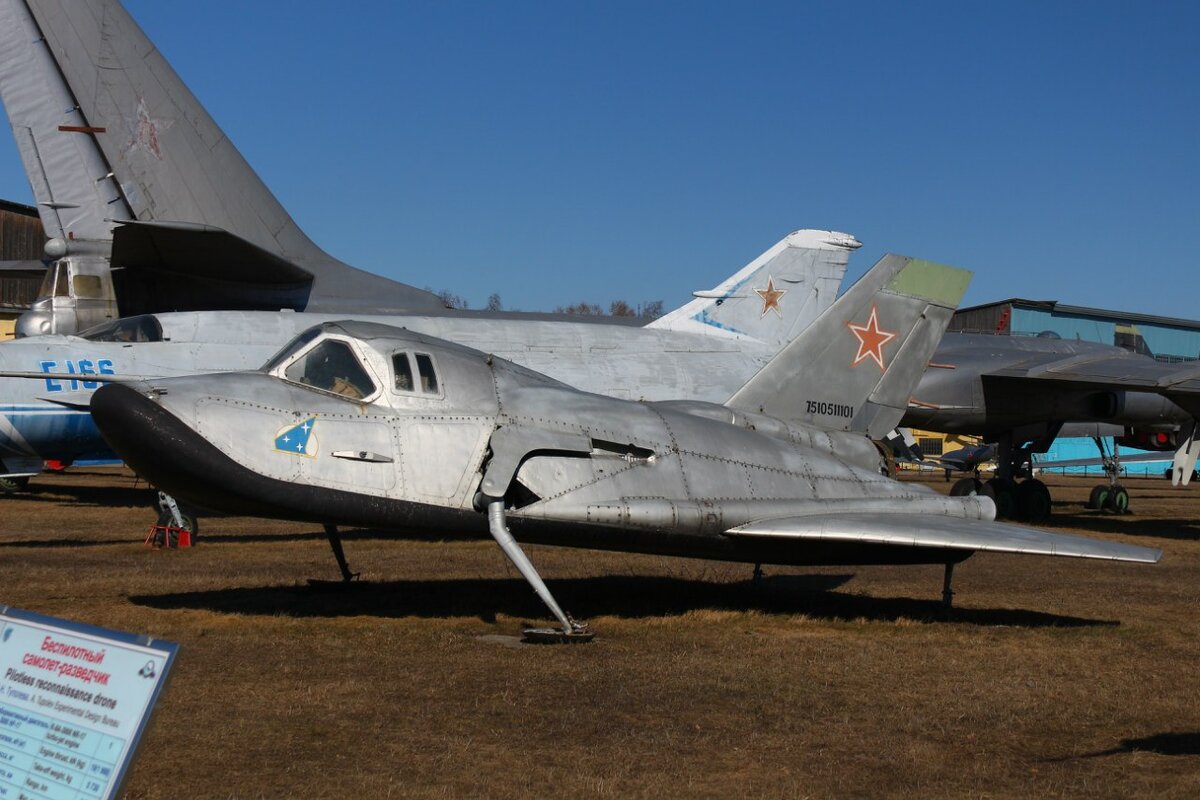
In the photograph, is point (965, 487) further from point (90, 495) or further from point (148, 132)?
point (90, 495)

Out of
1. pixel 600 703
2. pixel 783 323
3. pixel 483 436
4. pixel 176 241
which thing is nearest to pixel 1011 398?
pixel 783 323

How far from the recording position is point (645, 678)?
8180 mm

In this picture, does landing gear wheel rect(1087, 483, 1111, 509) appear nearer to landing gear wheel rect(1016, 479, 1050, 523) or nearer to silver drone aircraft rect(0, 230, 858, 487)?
landing gear wheel rect(1016, 479, 1050, 523)

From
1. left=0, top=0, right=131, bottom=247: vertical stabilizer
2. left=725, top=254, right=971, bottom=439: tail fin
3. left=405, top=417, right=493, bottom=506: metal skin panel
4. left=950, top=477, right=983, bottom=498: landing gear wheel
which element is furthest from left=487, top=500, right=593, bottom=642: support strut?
left=950, top=477, right=983, bottom=498: landing gear wheel

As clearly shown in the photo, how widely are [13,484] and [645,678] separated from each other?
23.0 meters

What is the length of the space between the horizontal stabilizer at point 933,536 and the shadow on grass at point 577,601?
3.99ft

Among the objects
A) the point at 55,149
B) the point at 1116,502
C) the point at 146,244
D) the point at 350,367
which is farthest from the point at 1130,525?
the point at 55,149

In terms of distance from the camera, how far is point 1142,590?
13.7 meters

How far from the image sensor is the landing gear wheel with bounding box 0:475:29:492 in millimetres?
26516

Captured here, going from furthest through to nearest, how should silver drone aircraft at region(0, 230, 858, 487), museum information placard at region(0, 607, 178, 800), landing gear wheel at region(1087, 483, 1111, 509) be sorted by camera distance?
landing gear wheel at region(1087, 483, 1111, 509)
silver drone aircraft at region(0, 230, 858, 487)
museum information placard at region(0, 607, 178, 800)

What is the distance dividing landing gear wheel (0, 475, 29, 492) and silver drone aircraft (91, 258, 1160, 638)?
1830cm

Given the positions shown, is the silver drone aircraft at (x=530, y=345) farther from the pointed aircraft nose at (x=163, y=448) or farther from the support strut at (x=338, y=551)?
the pointed aircraft nose at (x=163, y=448)

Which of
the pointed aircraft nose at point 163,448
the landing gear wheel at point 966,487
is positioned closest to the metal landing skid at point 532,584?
the pointed aircraft nose at point 163,448

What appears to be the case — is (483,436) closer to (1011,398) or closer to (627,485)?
(627,485)
